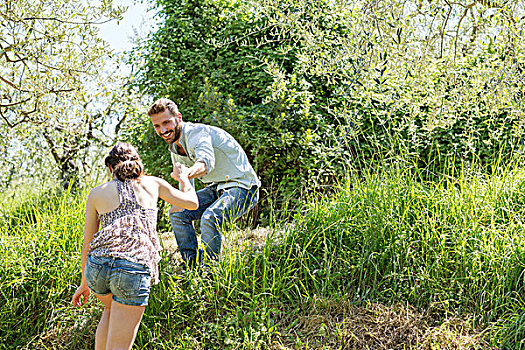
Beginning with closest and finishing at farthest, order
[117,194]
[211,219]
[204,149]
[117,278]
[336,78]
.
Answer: [117,278] → [117,194] → [204,149] → [211,219] → [336,78]

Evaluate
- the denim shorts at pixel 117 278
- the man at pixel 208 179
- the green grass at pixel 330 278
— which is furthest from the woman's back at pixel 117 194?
the green grass at pixel 330 278

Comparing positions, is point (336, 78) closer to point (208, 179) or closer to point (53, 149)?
point (208, 179)

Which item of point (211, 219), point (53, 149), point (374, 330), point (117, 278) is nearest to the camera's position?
point (117, 278)

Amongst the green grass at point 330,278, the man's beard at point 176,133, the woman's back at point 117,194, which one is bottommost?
the green grass at point 330,278

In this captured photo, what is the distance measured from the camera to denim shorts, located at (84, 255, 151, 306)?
315 centimetres

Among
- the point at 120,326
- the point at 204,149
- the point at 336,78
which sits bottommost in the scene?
the point at 120,326

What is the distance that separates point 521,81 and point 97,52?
4.41m

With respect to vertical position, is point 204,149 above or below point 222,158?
above

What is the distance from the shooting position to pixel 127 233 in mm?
3215

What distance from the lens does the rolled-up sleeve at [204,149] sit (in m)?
3.99

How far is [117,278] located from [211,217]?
1196 millimetres

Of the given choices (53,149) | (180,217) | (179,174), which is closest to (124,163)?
(179,174)

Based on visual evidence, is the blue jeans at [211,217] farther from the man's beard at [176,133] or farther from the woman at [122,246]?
the woman at [122,246]

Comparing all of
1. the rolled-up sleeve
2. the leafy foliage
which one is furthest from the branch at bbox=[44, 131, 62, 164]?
the rolled-up sleeve
